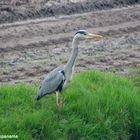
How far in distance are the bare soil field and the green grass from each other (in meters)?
1.20

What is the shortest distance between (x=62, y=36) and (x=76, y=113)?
4.42 metres

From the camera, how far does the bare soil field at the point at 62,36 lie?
9.98m

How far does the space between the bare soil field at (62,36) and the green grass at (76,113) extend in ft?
3.94

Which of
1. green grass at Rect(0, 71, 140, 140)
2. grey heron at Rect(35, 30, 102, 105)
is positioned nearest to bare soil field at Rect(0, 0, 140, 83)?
green grass at Rect(0, 71, 140, 140)

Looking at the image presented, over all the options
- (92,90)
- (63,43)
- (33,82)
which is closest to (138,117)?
(92,90)

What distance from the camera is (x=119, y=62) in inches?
406

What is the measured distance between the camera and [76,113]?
25.0 feet

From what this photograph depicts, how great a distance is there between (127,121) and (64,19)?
549 cm

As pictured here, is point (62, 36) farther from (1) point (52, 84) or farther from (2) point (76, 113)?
(1) point (52, 84)

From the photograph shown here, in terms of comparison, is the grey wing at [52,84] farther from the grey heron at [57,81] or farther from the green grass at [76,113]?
the green grass at [76,113]

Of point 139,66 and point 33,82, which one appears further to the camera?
point 139,66

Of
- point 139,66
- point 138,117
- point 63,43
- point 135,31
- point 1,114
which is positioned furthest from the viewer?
point 135,31

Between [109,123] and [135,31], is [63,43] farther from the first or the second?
[109,123]

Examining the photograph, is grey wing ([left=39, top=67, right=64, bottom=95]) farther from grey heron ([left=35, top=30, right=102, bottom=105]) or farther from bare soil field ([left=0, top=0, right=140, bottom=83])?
bare soil field ([left=0, top=0, right=140, bottom=83])
